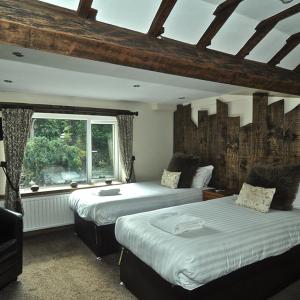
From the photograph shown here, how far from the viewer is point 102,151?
15.4 feet

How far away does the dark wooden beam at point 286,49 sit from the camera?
2.44 m

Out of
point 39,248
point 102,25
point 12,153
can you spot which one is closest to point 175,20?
point 102,25

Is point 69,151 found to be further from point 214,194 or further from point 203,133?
point 214,194

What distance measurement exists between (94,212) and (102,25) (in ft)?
6.98

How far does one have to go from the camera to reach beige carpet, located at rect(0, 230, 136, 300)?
2416mm

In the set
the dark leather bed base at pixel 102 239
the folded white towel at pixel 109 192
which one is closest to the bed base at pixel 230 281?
the dark leather bed base at pixel 102 239

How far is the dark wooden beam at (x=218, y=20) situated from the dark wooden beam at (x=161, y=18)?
0.40 m

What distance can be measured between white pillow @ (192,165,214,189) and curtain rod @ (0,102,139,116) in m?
1.60

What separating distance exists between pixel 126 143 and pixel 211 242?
292 centimetres

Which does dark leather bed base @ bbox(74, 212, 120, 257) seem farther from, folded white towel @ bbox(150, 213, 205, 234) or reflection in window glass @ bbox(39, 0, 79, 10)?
Answer: reflection in window glass @ bbox(39, 0, 79, 10)

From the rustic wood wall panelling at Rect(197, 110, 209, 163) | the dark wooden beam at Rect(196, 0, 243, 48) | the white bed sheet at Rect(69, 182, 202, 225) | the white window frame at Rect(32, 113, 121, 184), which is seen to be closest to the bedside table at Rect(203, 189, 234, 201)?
the white bed sheet at Rect(69, 182, 202, 225)

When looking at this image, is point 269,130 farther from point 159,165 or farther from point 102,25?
point 102,25

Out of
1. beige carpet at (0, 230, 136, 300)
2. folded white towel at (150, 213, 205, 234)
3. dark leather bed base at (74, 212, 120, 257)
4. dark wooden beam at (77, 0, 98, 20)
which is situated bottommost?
beige carpet at (0, 230, 136, 300)

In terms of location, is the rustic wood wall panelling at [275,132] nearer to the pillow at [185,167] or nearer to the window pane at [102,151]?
the pillow at [185,167]
